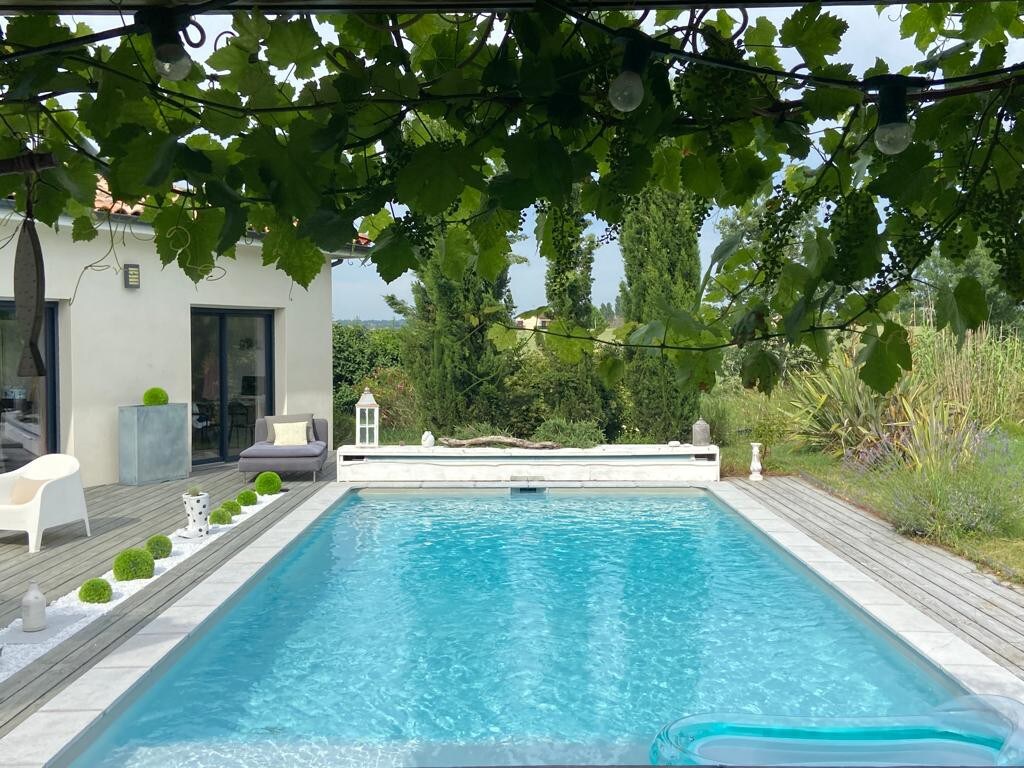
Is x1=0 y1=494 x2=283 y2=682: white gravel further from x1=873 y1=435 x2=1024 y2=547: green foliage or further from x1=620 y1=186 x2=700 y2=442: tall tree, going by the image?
x1=620 y1=186 x2=700 y2=442: tall tree

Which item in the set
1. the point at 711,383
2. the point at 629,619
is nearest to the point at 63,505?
the point at 629,619

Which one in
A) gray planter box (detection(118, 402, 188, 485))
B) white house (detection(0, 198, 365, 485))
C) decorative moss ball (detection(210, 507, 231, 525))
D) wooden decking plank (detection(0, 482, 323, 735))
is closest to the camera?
wooden decking plank (detection(0, 482, 323, 735))

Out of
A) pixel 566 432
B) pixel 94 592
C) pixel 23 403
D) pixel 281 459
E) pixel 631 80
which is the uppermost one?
pixel 631 80

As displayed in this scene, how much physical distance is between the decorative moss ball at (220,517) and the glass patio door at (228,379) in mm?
4300

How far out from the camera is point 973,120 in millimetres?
1613

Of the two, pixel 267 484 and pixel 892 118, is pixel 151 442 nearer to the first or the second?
A: pixel 267 484

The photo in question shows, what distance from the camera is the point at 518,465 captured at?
11.2m

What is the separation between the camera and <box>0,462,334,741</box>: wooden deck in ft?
13.9

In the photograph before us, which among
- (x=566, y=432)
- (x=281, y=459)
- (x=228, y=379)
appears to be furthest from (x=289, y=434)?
(x=566, y=432)

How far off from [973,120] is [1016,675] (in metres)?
3.80

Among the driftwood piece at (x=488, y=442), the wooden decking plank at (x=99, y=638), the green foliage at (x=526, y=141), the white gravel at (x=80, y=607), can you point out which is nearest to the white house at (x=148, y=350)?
the driftwood piece at (x=488, y=442)

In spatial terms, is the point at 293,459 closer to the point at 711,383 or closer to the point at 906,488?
the point at 906,488

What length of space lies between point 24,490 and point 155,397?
336cm

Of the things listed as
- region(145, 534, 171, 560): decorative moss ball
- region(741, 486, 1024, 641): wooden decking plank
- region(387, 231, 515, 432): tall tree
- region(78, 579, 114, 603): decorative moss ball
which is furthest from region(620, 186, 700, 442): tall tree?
region(78, 579, 114, 603): decorative moss ball
